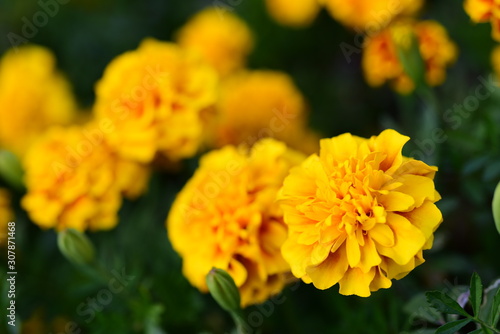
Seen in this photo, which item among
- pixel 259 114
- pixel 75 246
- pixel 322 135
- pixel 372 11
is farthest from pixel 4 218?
pixel 372 11

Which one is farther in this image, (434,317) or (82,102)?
(82,102)

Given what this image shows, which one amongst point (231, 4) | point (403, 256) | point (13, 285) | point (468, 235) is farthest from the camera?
point (231, 4)

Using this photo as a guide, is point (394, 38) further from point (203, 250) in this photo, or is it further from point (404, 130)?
point (203, 250)

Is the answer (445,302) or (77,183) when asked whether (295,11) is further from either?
(445,302)

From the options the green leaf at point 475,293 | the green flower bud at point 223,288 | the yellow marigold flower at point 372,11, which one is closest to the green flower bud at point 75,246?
the green flower bud at point 223,288

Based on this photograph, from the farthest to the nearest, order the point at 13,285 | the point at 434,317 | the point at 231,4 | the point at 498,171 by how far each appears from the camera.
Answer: the point at 231,4
the point at 13,285
the point at 498,171
the point at 434,317

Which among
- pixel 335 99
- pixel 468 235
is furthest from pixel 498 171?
pixel 335 99
